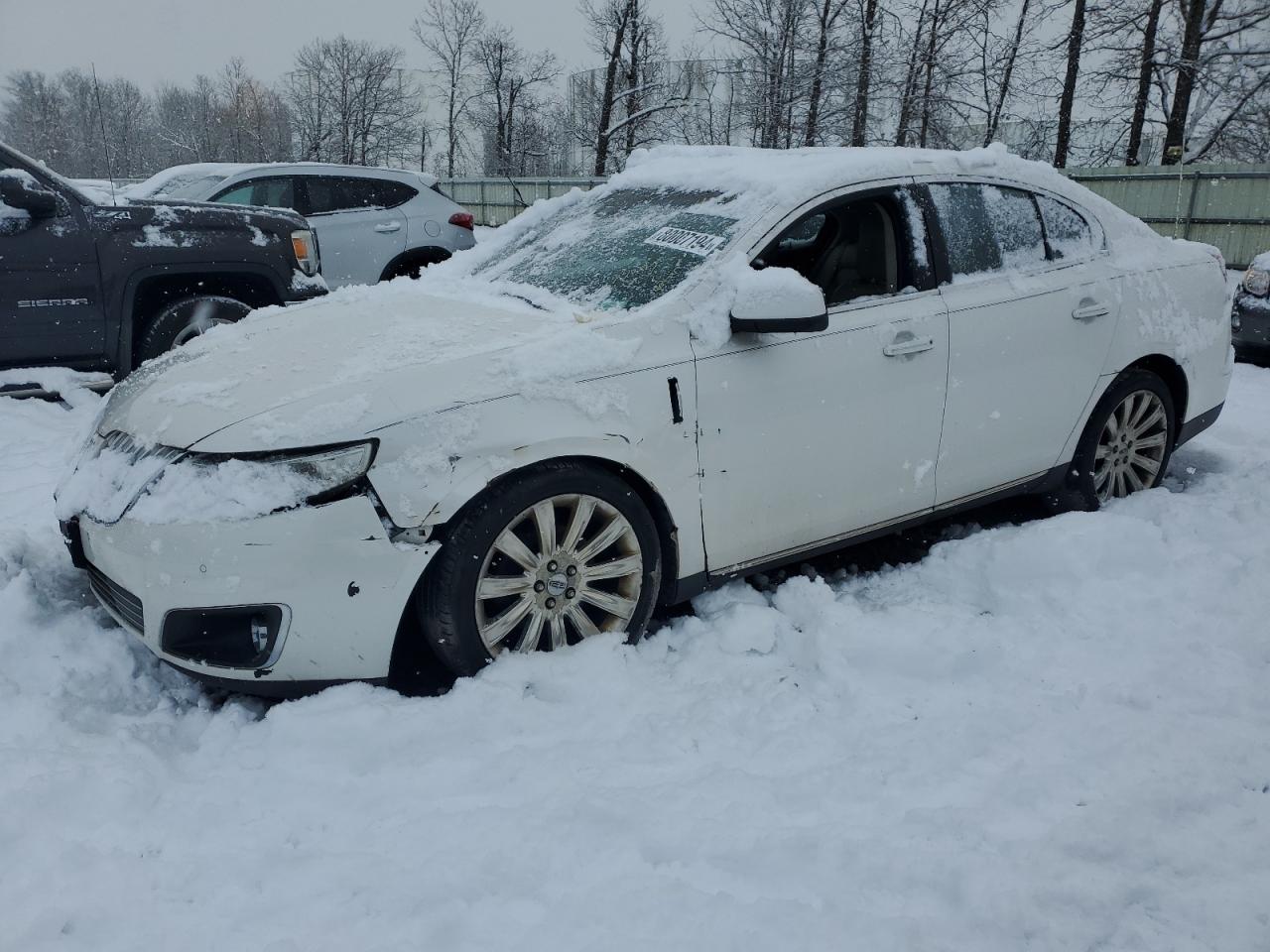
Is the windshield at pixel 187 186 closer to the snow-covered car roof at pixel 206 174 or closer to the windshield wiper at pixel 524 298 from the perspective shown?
the snow-covered car roof at pixel 206 174

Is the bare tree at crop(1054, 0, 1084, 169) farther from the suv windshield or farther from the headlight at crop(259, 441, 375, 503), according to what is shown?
the headlight at crop(259, 441, 375, 503)

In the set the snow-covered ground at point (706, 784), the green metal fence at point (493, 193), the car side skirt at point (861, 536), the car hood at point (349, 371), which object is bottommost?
the snow-covered ground at point (706, 784)

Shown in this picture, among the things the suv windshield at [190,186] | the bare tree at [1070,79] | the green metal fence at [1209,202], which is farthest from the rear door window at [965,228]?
the bare tree at [1070,79]

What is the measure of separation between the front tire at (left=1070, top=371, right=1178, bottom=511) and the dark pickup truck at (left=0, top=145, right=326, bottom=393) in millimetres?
5183

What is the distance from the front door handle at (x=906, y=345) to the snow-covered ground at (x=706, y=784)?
872mm

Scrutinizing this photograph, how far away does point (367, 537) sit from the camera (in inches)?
97.9

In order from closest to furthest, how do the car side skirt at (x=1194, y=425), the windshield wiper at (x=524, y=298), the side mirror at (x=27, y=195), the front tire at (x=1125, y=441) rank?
the windshield wiper at (x=524, y=298) < the front tire at (x=1125, y=441) < the car side skirt at (x=1194, y=425) < the side mirror at (x=27, y=195)

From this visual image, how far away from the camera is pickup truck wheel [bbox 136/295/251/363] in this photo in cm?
602

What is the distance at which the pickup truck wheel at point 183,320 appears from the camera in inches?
237

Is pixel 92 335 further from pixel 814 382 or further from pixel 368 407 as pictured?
pixel 814 382

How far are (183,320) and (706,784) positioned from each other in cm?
522

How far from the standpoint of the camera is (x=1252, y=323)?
24.9 ft

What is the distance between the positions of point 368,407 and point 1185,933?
7.33 feet

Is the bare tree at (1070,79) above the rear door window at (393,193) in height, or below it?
above
